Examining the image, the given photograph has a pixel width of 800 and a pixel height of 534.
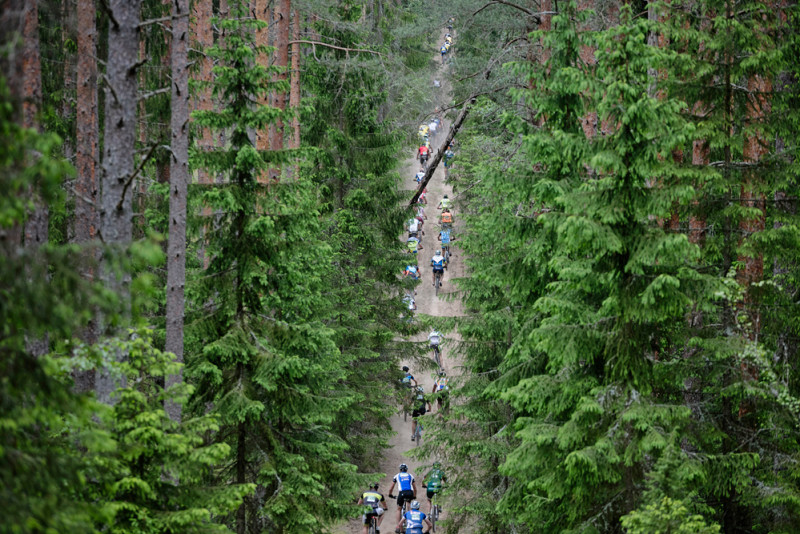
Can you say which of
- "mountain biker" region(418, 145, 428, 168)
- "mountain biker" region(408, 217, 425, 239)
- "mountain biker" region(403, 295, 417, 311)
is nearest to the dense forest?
"mountain biker" region(403, 295, 417, 311)

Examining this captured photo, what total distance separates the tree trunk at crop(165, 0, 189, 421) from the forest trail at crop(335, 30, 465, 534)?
19.8 ft

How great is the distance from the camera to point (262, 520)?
1316 cm

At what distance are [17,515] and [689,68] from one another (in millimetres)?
11632

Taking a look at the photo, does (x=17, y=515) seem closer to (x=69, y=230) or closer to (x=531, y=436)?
(x=531, y=436)

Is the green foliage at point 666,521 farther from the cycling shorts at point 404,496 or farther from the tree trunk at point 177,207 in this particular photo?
the cycling shorts at point 404,496

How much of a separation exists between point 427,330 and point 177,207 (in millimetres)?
13239

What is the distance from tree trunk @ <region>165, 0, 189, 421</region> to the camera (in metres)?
11.0

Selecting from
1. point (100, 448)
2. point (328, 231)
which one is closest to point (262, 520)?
point (100, 448)

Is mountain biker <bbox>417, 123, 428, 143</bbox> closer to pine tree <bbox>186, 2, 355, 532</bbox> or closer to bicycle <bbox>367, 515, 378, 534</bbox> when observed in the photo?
bicycle <bbox>367, 515, 378, 534</bbox>

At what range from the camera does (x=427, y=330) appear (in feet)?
76.7

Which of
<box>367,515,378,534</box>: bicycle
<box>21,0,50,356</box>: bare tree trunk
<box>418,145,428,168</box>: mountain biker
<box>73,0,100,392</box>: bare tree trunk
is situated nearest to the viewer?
<box>21,0,50,356</box>: bare tree trunk

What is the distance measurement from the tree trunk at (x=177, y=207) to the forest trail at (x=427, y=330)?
6045 mm

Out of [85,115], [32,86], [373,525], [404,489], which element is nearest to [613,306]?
[32,86]

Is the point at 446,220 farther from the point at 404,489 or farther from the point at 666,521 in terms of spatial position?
the point at 666,521
